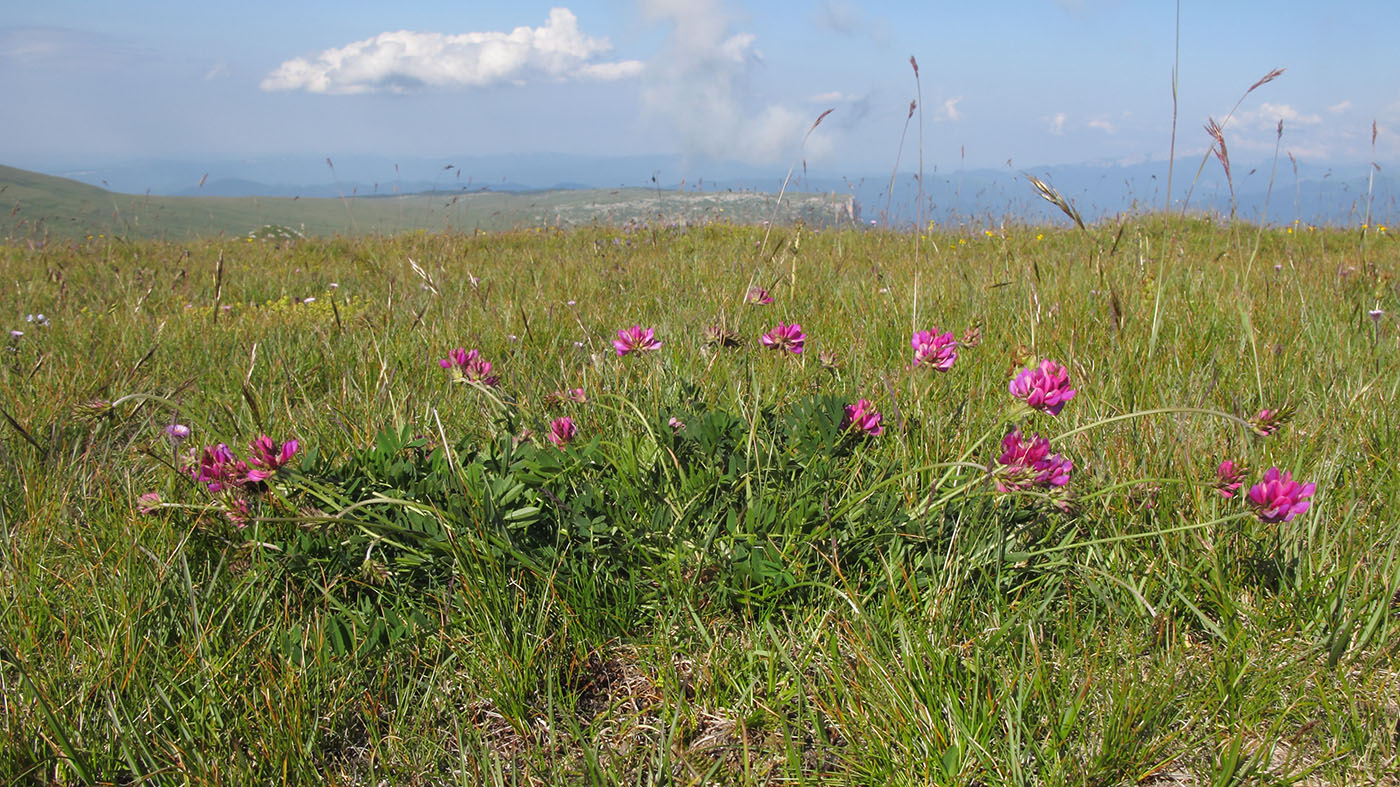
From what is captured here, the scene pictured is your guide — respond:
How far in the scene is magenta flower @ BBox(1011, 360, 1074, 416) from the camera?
1.32 m

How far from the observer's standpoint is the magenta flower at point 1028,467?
4.17 ft

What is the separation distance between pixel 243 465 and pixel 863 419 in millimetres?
1196

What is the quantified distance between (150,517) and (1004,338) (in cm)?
243

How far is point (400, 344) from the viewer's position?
2.82 m

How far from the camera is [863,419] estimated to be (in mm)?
1626

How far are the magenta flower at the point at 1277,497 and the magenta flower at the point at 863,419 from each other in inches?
25.7

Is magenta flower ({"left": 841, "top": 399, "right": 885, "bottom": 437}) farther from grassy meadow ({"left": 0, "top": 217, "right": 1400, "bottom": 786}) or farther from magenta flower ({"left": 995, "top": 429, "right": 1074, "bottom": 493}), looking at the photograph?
magenta flower ({"left": 995, "top": 429, "right": 1074, "bottom": 493})

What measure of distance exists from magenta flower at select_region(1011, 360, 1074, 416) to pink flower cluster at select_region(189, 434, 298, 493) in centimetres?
130

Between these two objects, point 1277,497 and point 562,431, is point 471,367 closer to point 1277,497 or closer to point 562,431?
point 562,431

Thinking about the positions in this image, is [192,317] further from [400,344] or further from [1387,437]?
[1387,437]

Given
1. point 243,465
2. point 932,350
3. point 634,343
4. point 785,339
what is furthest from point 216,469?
point 932,350

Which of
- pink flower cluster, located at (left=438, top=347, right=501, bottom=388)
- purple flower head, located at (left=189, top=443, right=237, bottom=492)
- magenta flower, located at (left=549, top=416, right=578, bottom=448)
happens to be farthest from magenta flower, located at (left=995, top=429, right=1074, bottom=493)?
purple flower head, located at (left=189, top=443, right=237, bottom=492)

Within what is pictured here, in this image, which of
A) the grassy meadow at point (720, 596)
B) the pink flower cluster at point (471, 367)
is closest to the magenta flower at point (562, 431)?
the grassy meadow at point (720, 596)

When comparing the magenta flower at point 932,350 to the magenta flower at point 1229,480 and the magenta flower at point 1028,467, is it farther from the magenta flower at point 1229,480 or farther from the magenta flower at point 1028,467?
the magenta flower at point 1229,480
